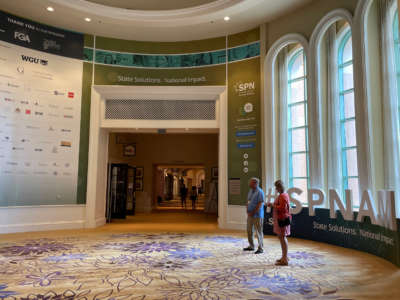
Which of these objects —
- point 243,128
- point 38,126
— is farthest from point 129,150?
point 243,128

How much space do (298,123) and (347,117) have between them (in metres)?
1.53

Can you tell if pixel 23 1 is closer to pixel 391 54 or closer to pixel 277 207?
pixel 277 207

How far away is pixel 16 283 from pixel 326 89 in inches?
274

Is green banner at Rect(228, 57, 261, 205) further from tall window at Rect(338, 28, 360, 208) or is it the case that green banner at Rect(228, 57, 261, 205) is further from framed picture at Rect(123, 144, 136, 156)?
framed picture at Rect(123, 144, 136, 156)

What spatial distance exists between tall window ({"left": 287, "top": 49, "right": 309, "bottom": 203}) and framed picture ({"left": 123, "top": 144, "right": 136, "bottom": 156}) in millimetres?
8818

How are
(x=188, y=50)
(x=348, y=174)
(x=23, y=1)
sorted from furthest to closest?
(x=188, y=50) < (x=23, y=1) < (x=348, y=174)

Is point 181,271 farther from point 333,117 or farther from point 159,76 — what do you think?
point 159,76

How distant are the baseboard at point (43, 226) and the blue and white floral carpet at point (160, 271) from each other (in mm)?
1572

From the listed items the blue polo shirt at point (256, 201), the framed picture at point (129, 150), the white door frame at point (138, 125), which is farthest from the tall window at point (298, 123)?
the framed picture at point (129, 150)

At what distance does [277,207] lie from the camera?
17.3ft

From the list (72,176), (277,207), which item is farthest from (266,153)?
(72,176)

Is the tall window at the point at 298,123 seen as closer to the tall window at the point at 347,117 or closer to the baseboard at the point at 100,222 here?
the tall window at the point at 347,117

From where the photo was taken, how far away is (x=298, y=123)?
8.42 metres

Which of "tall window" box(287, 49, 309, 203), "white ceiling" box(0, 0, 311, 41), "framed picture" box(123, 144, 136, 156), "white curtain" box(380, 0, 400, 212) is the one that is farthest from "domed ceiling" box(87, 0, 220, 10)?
"framed picture" box(123, 144, 136, 156)
